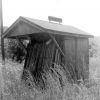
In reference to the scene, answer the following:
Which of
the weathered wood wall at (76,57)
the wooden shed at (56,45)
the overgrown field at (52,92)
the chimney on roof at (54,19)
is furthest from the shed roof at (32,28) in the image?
the overgrown field at (52,92)

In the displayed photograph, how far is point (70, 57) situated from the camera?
15.8 feet

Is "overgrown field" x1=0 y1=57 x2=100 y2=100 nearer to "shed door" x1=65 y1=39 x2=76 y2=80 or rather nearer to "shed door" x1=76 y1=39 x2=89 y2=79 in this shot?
"shed door" x1=65 y1=39 x2=76 y2=80

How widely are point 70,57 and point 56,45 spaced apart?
720 millimetres

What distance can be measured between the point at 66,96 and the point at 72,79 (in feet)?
4.18

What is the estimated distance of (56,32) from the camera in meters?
4.21

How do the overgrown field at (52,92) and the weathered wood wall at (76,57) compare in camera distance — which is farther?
the weathered wood wall at (76,57)

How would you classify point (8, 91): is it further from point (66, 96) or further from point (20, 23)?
point (20, 23)

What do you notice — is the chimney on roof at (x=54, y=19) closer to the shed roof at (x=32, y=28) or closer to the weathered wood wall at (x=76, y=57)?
the shed roof at (x=32, y=28)

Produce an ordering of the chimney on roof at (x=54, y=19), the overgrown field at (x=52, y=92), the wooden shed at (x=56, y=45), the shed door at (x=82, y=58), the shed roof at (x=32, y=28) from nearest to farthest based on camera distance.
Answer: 1. the overgrown field at (x=52, y=92)
2. the shed roof at (x=32, y=28)
3. the wooden shed at (x=56, y=45)
4. the shed door at (x=82, y=58)
5. the chimney on roof at (x=54, y=19)

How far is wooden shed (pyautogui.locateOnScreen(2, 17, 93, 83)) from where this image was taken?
4.57m

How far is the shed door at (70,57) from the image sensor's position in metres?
4.72

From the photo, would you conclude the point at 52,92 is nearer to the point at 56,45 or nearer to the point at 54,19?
the point at 56,45

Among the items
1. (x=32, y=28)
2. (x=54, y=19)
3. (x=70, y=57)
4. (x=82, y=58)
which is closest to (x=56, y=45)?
(x=70, y=57)

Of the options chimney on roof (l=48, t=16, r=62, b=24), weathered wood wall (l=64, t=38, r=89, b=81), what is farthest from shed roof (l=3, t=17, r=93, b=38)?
chimney on roof (l=48, t=16, r=62, b=24)
